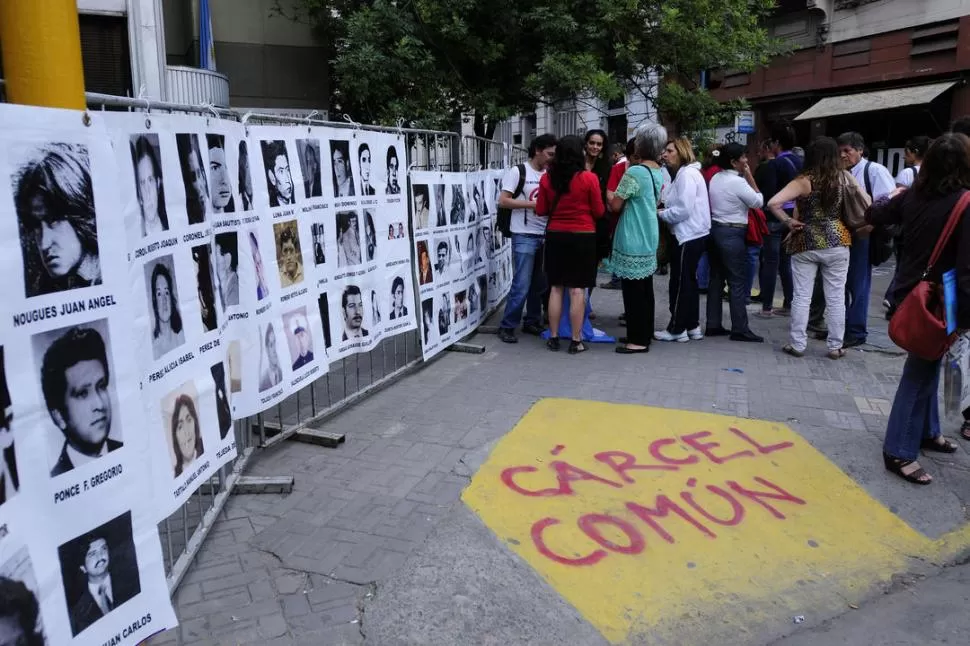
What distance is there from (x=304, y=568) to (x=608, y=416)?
8.39ft

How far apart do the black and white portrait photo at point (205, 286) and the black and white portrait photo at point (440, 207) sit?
3.30 metres

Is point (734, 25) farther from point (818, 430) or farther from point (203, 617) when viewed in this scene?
point (203, 617)

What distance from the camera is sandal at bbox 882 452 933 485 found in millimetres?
4363

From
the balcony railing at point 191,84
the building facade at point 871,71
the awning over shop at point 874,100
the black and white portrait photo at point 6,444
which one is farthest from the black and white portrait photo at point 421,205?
the awning over shop at point 874,100

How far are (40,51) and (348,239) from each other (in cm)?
316

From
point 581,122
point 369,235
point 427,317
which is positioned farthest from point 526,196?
point 581,122

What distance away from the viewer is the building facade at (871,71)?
51.1ft

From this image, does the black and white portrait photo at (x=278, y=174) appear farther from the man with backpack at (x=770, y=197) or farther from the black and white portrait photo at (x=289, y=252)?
the man with backpack at (x=770, y=197)

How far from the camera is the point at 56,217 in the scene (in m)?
2.03

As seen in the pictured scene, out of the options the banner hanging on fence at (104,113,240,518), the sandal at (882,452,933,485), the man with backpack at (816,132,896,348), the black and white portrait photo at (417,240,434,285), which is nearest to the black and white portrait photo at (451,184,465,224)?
the black and white portrait photo at (417,240,434,285)

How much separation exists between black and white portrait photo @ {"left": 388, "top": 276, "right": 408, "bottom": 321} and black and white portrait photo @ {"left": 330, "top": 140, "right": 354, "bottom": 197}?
892mm

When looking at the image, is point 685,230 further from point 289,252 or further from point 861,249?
point 289,252

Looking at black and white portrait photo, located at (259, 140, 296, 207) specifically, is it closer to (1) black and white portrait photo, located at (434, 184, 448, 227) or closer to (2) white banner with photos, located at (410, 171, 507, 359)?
(2) white banner with photos, located at (410, 171, 507, 359)

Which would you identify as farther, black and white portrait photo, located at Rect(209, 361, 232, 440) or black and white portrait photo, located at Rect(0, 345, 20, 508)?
black and white portrait photo, located at Rect(209, 361, 232, 440)
